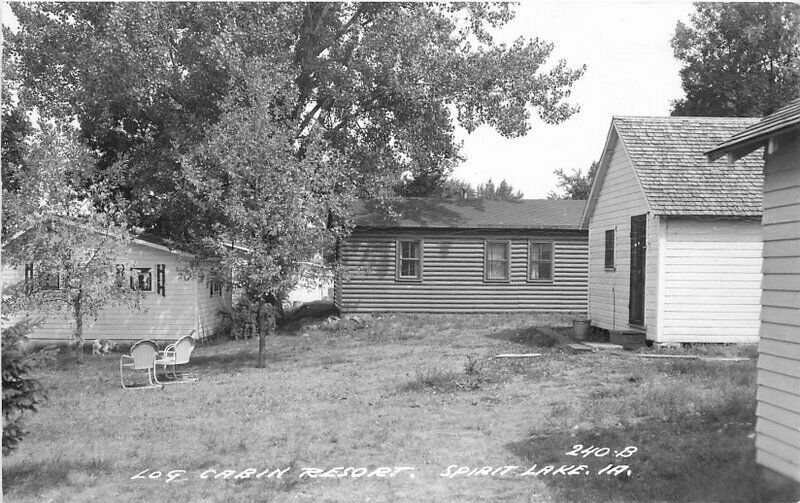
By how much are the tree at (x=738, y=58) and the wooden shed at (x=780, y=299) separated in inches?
918

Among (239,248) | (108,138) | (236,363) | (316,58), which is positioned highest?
(316,58)

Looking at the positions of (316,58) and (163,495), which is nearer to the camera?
(163,495)

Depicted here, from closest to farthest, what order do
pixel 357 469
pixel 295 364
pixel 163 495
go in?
pixel 163 495, pixel 357 469, pixel 295 364

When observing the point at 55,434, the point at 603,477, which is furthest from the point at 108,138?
the point at 603,477

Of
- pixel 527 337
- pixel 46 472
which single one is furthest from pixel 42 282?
pixel 527 337

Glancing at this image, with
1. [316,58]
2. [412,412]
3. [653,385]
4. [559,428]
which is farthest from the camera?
[316,58]

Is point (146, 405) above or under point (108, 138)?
under

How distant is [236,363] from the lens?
1700cm

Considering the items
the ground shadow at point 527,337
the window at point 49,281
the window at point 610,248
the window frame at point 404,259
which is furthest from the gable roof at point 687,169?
the window at point 49,281

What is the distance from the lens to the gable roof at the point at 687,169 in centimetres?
1465

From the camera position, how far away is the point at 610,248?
1758 cm

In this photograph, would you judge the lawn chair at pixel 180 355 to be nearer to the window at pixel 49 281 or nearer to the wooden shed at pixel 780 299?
the window at pixel 49 281

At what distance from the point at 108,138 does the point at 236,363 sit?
12675 millimetres

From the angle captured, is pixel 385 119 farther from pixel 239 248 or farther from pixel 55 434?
pixel 55 434
